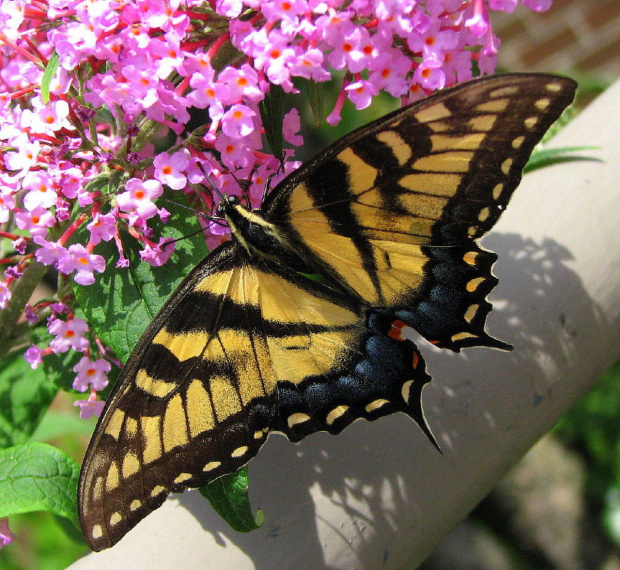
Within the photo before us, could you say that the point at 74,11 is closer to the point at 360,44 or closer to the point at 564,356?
the point at 360,44

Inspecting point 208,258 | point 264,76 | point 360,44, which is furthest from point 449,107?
point 208,258

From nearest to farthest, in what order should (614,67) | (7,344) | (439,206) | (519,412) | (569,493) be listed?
1. (439,206)
2. (519,412)
3. (7,344)
4. (569,493)
5. (614,67)

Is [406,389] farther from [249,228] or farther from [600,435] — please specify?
[600,435]

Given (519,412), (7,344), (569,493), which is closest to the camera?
(519,412)

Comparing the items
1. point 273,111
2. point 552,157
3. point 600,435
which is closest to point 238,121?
point 273,111

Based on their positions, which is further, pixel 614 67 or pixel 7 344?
pixel 614 67

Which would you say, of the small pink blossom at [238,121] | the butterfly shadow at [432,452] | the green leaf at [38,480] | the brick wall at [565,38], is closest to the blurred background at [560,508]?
the brick wall at [565,38]

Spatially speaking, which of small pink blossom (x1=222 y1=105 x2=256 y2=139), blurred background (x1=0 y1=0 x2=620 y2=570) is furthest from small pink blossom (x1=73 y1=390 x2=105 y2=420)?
blurred background (x1=0 y1=0 x2=620 y2=570)
